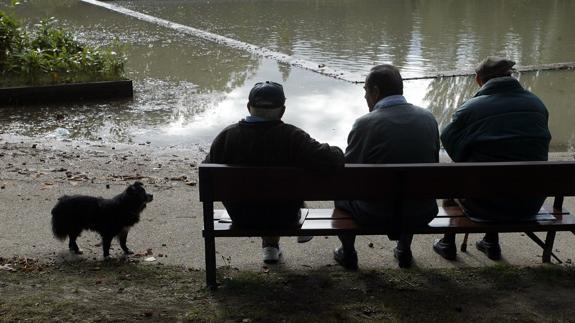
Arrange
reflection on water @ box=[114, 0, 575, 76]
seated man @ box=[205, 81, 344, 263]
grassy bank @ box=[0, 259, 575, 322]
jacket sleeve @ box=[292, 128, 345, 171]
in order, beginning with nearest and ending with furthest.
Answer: grassy bank @ box=[0, 259, 575, 322], jacket sleeve @ box=[292, 128, 345, 171], seated man @ box=[205, 81, 344, 263], reflection on water @ box=[114, 0, 575, 76]

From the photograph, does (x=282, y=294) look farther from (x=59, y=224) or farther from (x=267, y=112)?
(x=59, y=224)

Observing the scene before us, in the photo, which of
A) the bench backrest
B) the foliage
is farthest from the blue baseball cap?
the foliage

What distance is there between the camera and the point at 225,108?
11484 millimetres

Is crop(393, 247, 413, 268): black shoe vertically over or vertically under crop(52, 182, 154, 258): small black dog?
under

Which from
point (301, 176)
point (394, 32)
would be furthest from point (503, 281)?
point (394, 32)

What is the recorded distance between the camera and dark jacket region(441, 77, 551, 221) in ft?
14.4

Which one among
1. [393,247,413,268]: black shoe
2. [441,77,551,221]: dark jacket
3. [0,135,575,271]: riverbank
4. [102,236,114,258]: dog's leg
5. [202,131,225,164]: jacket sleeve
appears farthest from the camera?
[0,135,575,271]: riverbank

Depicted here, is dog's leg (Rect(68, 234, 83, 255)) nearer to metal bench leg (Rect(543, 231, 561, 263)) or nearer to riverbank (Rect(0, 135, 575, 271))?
riverbank (Rect(0, 135, 575, 271))

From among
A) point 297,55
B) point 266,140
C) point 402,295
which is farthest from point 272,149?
point 297,55

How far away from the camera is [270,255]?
16.0 ft

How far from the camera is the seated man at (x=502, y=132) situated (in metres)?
4.39

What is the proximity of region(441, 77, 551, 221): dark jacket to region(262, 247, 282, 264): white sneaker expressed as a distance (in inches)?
57.8

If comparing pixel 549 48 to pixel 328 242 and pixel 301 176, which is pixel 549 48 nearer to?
pixel 328 242

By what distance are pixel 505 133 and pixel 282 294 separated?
189 centimetres
